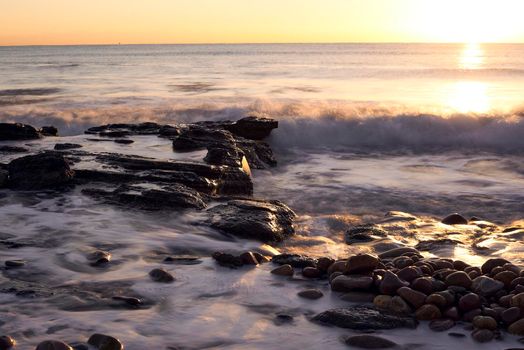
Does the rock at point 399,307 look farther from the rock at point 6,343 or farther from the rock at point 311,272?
the rock at point 6,343

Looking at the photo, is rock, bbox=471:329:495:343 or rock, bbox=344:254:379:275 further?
rock, bbox=344:254:379:275

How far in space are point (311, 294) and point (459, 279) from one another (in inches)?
39.0

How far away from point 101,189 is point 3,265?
2.41 m

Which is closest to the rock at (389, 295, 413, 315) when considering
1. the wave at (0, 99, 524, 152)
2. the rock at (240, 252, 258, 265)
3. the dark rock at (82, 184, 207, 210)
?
the rock at (240, 252, 258, 265)

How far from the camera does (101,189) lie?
654 cm

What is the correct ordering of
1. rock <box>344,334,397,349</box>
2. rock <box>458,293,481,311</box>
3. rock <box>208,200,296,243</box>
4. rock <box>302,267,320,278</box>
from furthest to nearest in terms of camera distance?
rock <box>208,200,296,243</box> < rock <box>302,267,320,278</box> < rock <box>458,293,481,311</box> < rock <box>344,334,397,349</box>

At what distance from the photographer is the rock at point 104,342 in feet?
9.73

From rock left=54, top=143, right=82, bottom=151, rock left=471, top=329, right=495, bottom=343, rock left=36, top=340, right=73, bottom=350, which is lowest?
rock left=471, top=329, right=495, bottom=343

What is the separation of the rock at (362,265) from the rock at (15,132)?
7.73 m

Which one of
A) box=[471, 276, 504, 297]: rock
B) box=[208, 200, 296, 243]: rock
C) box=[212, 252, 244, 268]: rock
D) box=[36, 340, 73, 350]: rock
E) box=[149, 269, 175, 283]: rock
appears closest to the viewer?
box=[36, 340, 73, 350]: rock

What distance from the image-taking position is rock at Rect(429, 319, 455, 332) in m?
3.44

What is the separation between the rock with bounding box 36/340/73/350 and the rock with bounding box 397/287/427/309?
202cm

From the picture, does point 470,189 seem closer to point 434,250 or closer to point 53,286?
point 434,250

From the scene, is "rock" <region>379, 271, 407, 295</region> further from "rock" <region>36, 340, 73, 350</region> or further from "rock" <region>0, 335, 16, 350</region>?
"rock" <region>0, 335, 16, 350</region>
